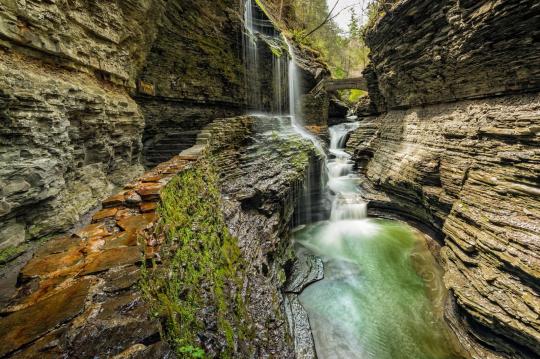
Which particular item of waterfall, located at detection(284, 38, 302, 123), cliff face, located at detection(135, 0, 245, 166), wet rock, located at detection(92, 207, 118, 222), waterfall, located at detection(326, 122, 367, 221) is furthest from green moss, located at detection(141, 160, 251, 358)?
waterfall, located at detection(284, 38, 302, 123)

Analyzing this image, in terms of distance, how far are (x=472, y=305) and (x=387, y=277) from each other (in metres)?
2.34

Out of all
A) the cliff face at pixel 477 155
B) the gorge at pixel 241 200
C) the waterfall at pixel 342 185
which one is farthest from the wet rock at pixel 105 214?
the waterfall at pixel 342 185

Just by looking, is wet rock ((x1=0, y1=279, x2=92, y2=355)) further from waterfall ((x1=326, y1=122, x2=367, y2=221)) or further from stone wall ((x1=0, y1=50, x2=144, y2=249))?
waterfall ((x1=326, y1=122, x2=367, y2=221))

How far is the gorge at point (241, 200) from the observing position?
2320 mm

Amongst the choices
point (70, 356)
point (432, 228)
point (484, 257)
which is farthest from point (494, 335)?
point (70, 356)

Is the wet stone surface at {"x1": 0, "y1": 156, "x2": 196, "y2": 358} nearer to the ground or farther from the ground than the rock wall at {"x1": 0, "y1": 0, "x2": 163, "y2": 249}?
nearer to the ground

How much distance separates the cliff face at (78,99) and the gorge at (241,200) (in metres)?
0.03

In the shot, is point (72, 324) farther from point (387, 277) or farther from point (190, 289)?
point (387, 277)

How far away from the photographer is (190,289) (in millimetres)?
2850

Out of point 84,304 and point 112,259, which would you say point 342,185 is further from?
point 84,304

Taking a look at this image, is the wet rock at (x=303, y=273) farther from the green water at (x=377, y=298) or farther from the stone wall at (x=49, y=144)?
the stone wall at (x=49, y=144)

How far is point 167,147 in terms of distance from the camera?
877 cm

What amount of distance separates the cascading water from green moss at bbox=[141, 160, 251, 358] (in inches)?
115

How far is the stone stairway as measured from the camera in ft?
27.5
